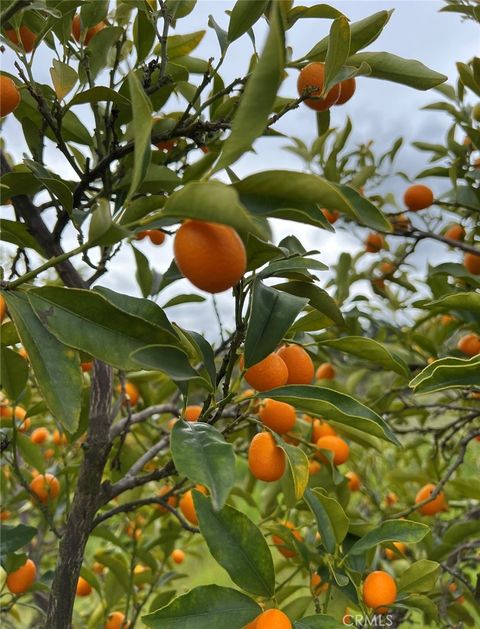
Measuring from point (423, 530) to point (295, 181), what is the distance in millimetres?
533

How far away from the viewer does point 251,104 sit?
15.4 inches

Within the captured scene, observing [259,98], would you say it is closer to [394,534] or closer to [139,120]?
[139,120]

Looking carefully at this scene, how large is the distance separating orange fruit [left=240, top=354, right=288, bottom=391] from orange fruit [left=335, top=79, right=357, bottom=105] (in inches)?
17.1

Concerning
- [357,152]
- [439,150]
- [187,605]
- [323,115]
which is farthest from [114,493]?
[357,152]

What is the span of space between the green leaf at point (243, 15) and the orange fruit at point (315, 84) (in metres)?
0.10

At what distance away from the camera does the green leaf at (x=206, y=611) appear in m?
0.62

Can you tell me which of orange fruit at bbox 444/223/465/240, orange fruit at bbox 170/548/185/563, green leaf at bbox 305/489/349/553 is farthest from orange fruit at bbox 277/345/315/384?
orange fruit at bbox 170/548/185/563

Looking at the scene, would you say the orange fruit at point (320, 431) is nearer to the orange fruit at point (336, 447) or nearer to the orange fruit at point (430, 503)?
the orange fruit at point (336, 447)

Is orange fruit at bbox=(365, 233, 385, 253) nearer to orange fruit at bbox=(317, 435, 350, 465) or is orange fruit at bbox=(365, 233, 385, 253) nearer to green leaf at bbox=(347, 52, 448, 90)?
orange fruit at bbox=(317, 435, 350, 465)

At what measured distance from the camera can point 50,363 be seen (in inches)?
22.7

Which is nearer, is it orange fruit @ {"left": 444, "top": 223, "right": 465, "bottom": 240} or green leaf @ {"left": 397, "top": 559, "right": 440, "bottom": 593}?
green leaf @ {"left": 397, "top": 559, "right": 440, "bottom": 593}

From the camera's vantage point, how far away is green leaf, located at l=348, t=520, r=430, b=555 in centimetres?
74

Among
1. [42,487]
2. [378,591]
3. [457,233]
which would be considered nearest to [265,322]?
[378,591]

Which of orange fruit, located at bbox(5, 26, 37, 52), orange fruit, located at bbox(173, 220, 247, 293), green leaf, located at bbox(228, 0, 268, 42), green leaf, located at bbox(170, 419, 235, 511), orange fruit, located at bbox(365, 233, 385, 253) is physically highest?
orange fruit, located at bbox(365, 233, 385, 253)
